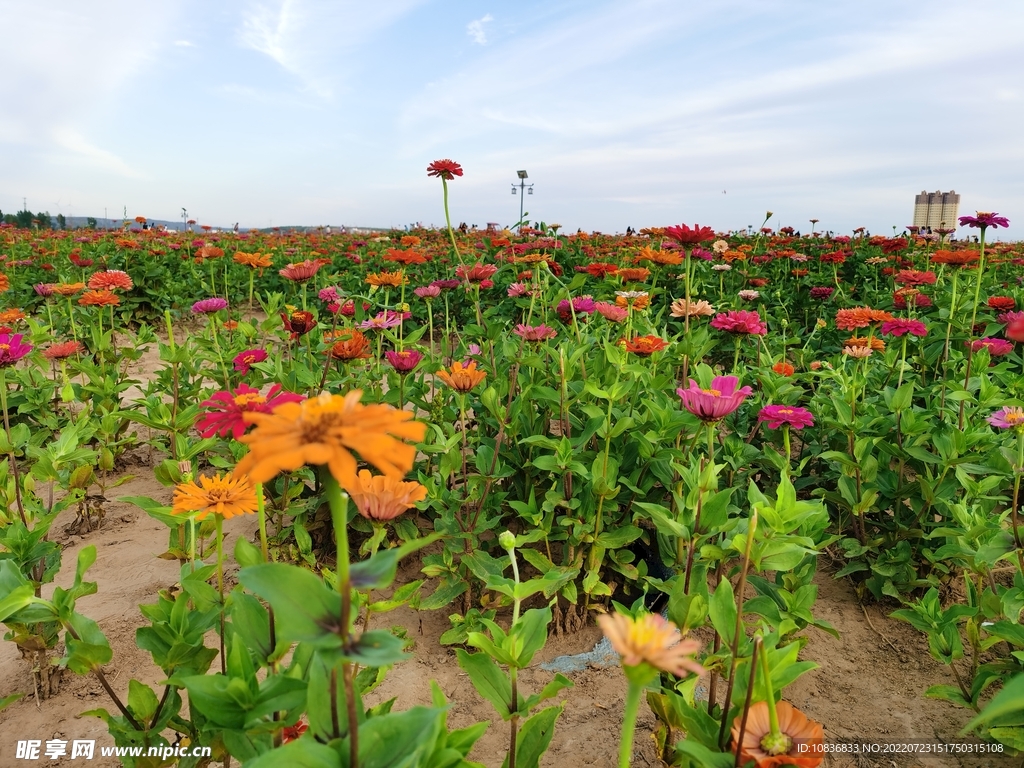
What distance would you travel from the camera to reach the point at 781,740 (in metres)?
0.87

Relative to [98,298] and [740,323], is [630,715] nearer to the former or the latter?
[740,323]

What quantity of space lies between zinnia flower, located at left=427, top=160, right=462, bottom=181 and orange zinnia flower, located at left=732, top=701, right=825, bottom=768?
2.70 m

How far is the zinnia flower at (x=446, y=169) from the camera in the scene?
3.04 metres

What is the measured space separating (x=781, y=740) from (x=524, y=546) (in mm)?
1387

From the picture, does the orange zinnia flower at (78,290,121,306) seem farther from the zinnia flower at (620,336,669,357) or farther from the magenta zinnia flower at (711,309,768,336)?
the magenta zinnia flower at (711,309,768,336)

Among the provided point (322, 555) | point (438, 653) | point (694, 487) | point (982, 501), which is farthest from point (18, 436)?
point (982, 501)

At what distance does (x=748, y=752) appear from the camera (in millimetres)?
903

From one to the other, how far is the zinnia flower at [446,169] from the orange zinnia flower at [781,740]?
8.85ft

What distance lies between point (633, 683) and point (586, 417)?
64.9 inches

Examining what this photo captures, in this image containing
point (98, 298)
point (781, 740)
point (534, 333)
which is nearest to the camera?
point (781, 740)

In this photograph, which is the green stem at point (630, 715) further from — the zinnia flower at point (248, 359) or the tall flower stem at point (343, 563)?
the zinnia flower at point (248, 359)

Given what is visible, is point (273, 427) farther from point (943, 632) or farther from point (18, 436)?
point (18, 436)

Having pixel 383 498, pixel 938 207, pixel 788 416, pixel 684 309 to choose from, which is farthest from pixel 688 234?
pixel 938 207

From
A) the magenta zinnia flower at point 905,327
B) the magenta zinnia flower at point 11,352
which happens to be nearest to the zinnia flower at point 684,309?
the magenta zinnia flower at point 905,327
